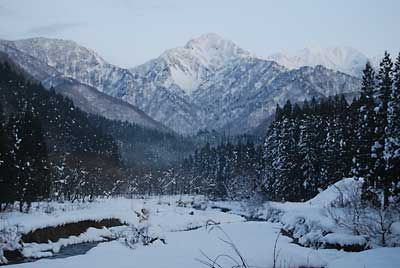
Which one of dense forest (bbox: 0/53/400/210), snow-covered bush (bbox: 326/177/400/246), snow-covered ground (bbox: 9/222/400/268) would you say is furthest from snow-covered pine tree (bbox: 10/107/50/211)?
snow-covered bush (bbox: 326/177/400/246)

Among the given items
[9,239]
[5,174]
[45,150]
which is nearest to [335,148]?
[45,150]

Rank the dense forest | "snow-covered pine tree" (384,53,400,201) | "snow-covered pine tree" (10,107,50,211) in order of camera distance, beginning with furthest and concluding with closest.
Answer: "snow-covered pine tree" (10,107,50,211) → the dense forest → "snow-covered pine tree" (384,53,400,201)

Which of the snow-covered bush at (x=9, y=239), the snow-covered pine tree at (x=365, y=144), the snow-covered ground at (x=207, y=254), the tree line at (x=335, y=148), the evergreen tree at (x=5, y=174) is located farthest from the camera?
the evergreen tree at (x=5, y=174)

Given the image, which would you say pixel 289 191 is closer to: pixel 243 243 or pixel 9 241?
pixel 243 243

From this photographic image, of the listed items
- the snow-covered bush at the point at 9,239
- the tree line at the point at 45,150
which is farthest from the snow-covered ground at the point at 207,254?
the tree line at the point at 45,150

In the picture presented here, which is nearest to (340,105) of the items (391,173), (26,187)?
(391,173)

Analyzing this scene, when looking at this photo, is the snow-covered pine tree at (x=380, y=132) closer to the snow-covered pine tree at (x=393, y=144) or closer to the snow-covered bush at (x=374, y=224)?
the snow-covered pine tree at (x=393, y=144)

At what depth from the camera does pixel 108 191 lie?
103m

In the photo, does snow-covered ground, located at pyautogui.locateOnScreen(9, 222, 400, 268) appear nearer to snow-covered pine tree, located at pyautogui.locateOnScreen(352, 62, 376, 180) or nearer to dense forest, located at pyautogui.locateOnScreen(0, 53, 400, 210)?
dense forest, located at pyautogui.locateOnScreen(0, 53, 400, 210)

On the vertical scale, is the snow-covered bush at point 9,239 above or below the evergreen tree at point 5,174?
below

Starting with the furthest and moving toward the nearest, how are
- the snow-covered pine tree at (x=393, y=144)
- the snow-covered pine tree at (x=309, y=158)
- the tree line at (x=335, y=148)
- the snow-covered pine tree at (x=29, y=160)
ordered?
the snow-covered pine tree at (x=309, y=158), the snow-covered pine tree at (x=29, y=160), the tree line at (x=335, y=148), the snow-covered pine tree at (x=393, y=144)

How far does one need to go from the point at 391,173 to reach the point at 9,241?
23.8 metres

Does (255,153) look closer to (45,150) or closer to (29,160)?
(45,150)

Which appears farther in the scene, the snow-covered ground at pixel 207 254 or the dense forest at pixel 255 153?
the dense forest at pixel 255 153
